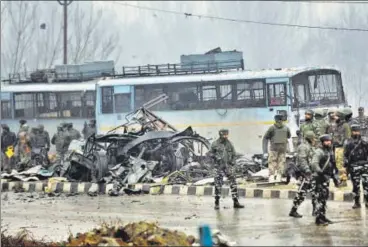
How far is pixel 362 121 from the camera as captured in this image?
1409 cm

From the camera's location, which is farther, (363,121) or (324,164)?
(363,121)

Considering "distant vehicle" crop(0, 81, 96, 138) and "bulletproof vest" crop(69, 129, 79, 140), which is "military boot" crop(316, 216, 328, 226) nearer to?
"bulletproof vest" crop(69, 129, 79, 140)

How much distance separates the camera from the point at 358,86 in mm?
16250

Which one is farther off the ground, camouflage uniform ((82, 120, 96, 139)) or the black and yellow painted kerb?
camouflage uniform ((82, 120, 96, 139))

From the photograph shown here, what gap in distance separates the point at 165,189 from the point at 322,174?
6189 millimetres

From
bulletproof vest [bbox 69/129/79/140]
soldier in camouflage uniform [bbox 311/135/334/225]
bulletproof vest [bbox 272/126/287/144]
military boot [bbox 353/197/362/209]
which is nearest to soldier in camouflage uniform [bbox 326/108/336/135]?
bulletproof vest [bbox 272/126/287/144]

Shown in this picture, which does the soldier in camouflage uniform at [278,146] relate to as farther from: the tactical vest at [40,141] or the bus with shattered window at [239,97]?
the tactical vest at [40,141]

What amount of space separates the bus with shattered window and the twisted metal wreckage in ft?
7.23

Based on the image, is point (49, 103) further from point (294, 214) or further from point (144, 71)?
point (294, 214)

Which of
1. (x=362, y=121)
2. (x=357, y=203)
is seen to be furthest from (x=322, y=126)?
(x=357, y=203)

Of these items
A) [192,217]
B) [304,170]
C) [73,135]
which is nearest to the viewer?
[304,170]

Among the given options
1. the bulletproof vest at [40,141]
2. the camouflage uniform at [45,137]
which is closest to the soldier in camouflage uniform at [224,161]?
the camouflage uniform at [45,137]

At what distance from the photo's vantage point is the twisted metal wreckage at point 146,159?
1695 centimetres

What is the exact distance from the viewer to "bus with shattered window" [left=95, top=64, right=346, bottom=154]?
19.4 m
